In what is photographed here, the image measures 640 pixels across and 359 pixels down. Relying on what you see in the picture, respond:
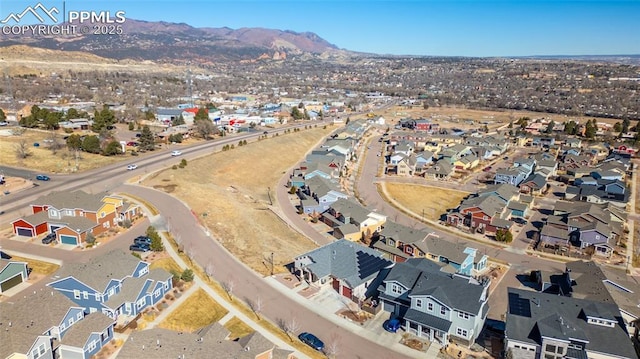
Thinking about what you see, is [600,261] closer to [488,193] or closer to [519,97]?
[488,193]

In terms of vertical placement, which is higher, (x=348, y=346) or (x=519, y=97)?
(x=519, y=97)

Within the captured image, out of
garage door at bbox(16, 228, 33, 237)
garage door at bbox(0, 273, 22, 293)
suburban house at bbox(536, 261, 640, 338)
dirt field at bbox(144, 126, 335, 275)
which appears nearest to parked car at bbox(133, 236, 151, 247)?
dirt field at bbox(144, 126, 335, 275)

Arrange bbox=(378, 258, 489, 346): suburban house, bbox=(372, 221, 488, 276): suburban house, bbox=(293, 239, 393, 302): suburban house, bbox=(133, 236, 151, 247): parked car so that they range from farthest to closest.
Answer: bbox=(133, 236, 151, 247): parked car < bbox=(372, 221, 488, 276): suburban house < bbox=(293, 239, 393, 302): suburban house < bbox=(378, 258, 489, 346): suburban house

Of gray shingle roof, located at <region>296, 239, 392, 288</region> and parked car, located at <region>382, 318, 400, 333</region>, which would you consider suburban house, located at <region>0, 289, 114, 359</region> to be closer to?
gray shingle roof, located at <region>296, 239, 392, 288</region>

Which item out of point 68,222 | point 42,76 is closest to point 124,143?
point 68,222

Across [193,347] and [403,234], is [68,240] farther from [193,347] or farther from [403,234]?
[403,234]

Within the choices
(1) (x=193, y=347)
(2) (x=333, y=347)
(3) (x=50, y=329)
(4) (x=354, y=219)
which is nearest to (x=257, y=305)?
(2) (x=333, y=347)

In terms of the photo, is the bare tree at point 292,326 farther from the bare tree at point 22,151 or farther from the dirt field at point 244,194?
the bare tree at point 22,151
